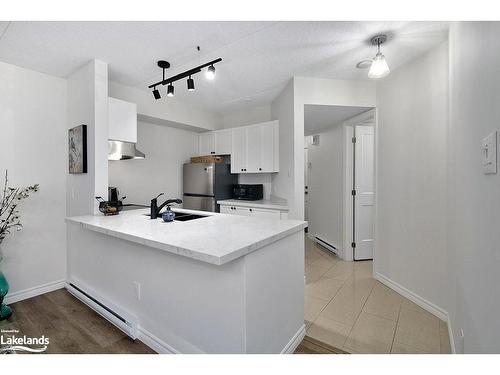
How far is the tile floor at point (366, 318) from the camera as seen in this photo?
167 cm

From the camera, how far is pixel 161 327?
5.09ft

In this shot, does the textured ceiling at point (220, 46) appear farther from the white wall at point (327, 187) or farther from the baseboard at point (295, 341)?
the baseboard at point (295, 341)

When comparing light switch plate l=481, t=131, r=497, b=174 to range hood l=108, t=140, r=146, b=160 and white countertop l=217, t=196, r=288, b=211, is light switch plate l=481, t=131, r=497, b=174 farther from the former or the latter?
range hood l=108, t=140, r=146, b=160

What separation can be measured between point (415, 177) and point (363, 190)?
1.22 meters

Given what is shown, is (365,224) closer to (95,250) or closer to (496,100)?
(496,100)

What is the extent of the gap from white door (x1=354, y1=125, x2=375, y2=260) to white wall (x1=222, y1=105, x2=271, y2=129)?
1.45m

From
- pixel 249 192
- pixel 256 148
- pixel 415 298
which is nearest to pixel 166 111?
pixel 256 148

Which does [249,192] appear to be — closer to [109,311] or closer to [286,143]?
[286,143]

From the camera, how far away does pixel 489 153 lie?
84 cm

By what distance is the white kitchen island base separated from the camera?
1.22 metres

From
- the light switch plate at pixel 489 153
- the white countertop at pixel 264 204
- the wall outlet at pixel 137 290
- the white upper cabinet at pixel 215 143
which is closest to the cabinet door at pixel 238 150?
the white upper cabinet at pixel 215 143

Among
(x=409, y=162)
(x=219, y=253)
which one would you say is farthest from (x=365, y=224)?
(x=219, y=253)

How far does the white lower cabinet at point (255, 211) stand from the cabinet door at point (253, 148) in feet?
2.14
